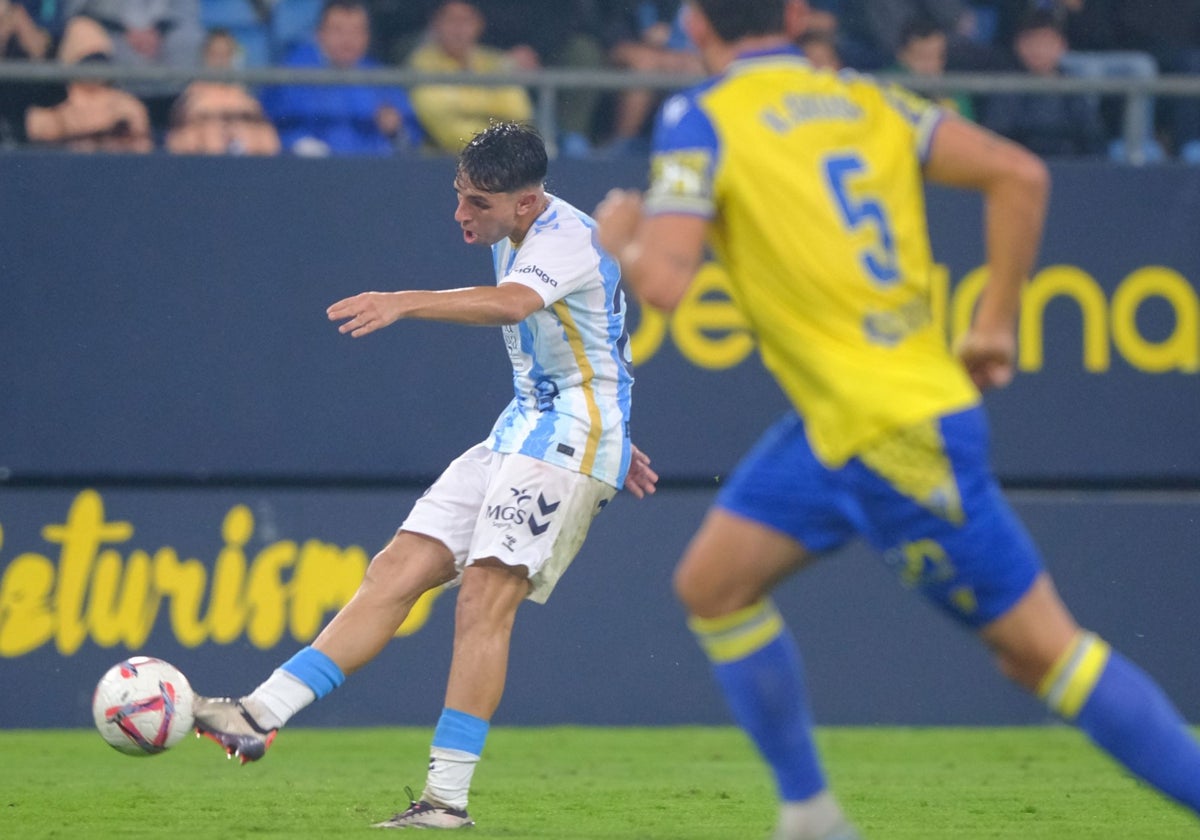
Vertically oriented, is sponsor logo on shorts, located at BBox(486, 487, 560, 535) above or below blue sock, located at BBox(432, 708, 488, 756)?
above

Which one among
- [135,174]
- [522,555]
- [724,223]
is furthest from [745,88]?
[135,174]

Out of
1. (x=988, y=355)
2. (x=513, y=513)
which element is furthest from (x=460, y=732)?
(x=988, y=355)

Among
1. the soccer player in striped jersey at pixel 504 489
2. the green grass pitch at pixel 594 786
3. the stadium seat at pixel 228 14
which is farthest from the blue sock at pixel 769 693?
the stadium seat at pixel 228 14

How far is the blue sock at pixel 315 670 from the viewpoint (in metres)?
5.41

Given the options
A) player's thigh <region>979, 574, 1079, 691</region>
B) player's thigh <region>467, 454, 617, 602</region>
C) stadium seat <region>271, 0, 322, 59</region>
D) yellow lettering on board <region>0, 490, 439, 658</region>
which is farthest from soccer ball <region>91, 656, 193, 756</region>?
stadium seat <region>271, 0, 322, 59</region>

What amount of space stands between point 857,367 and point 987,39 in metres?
7.13

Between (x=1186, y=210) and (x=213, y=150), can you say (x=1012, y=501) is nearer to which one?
(x=1186, y=210)

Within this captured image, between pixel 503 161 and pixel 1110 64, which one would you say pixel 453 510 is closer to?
pixel 503 161

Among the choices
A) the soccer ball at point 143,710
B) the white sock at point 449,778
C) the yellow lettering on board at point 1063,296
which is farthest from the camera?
the yellow lettering on board at point 1063,296

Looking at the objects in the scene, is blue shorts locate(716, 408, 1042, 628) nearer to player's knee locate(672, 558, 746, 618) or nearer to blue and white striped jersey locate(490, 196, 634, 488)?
player's knee locate(672, 558, 746, 618)

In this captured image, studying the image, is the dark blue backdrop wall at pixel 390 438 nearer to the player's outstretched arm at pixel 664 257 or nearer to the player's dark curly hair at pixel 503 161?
the player's dark curly hair at pixel 503 161

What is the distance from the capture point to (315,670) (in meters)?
5.44

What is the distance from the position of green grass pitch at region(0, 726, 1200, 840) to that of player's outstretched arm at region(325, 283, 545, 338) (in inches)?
57.8

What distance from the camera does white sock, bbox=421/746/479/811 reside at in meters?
5.36
